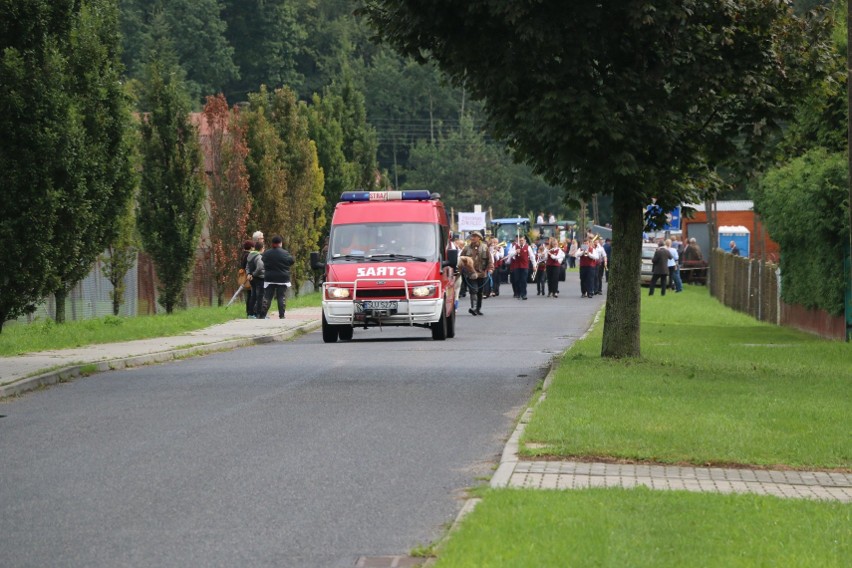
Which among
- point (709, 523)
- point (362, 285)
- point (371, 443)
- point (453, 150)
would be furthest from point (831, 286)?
point (453, 150)

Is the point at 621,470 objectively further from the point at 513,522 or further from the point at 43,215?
the point at 43,215

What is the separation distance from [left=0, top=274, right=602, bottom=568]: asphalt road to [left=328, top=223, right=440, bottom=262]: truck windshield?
5092 mm

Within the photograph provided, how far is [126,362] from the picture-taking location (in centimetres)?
2083

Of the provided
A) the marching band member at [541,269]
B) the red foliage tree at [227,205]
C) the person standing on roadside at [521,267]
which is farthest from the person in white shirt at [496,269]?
the red foliage tree at [227,205]

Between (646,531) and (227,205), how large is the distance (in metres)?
34.0

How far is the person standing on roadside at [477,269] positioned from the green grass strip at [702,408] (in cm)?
1213

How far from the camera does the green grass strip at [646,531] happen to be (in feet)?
23.8

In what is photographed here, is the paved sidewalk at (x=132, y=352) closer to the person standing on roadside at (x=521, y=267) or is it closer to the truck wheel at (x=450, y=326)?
the truck wheel at (x=450, y=326)

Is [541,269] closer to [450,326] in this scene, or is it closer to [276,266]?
[276,266]

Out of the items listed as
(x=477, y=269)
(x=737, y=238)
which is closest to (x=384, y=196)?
(x=477, y=269)

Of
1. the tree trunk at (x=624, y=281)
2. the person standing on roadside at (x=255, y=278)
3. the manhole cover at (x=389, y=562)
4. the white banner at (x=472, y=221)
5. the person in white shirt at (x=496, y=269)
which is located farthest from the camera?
the white banner at (x=472, y=221)

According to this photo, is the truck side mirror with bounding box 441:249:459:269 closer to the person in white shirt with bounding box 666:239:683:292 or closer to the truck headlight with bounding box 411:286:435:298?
the truck headlight with bounding box 411:286:435:298

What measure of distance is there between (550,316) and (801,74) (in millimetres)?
17579

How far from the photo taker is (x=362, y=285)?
81.8 feet
